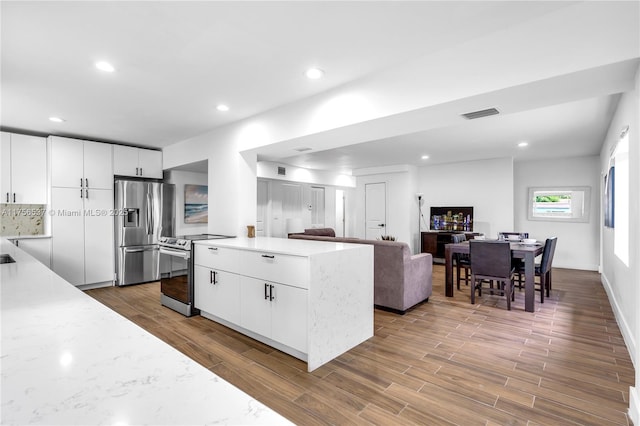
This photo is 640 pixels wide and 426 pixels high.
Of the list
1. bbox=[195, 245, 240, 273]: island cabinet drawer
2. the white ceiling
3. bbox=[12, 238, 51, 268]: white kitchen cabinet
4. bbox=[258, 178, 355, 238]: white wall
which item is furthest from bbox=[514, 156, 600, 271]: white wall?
bbox=[12, 238, 51, 268]: white kitchen cabinet

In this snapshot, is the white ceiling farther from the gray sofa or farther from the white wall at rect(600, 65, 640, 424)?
Result: the gray sofa

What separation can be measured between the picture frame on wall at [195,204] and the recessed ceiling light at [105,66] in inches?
145

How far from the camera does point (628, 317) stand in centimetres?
293

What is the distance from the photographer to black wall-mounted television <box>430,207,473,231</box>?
7379 mm

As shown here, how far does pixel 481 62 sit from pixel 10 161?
5830mm

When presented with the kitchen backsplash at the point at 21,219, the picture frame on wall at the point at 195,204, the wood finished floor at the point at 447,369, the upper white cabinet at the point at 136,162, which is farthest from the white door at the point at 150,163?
the wood finished floor at the point at 447,369

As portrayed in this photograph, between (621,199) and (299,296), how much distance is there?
3809 mm

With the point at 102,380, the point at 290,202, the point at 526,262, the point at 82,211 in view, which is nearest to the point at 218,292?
the point at 102,380

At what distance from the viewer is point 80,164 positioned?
16.0ft

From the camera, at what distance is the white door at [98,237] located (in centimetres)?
495

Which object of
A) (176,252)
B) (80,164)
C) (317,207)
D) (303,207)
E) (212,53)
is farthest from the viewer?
(317,207)

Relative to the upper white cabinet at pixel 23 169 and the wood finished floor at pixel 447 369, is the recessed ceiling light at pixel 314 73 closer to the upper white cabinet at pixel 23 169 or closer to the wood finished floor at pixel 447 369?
the wood finished floor at pixel 447 369

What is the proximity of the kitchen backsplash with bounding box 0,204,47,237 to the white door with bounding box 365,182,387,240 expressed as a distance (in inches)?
264

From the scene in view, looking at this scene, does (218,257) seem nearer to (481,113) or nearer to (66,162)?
(481,113)
